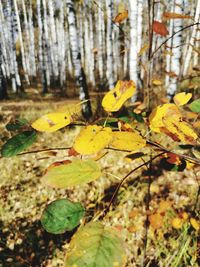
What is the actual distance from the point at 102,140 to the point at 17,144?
21cm

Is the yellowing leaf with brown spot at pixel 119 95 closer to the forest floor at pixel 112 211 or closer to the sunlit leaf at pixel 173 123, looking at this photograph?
the sunlit leaf at pixel 173 123

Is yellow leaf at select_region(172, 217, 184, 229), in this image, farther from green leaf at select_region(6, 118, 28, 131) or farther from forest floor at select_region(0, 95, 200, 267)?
green leaf at select_region(6, 118, 28, 131)

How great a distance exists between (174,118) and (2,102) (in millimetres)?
9184

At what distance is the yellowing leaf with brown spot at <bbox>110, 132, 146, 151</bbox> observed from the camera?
448 millimetres

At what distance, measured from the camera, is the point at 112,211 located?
3.05m

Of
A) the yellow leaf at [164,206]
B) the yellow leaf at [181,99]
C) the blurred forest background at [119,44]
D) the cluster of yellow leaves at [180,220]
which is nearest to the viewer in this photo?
the yellow leaf at [181,99]

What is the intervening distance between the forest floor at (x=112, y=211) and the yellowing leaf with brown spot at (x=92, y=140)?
157 cm

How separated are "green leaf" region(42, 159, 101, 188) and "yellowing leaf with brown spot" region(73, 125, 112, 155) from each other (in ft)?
0.23

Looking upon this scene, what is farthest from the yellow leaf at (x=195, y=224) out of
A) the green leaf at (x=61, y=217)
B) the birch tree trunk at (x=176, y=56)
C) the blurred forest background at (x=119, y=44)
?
the birch tree trunk at (x=176, y=56)

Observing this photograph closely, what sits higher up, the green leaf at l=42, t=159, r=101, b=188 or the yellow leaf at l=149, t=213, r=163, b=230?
the green leaf at l=42, t=159, r=101, b=188

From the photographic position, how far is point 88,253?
380 millimetres

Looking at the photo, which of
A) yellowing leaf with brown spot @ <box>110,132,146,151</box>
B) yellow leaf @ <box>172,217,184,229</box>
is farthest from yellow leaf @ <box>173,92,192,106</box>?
yellow leaf @ <box>172,217,184,229</box>

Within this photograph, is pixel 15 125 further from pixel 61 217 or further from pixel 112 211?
pixel 112 211

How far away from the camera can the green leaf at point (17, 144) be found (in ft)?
1.70
